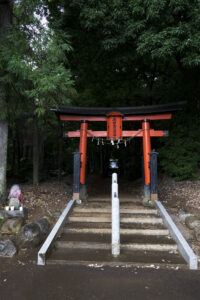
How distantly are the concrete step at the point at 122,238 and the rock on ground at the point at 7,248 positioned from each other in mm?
1044

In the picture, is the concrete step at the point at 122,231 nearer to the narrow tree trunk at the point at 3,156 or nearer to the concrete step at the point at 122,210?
the concrete step at the point at 122,210

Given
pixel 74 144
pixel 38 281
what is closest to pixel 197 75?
pixel 74 144

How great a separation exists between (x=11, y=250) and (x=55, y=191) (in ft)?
14.0

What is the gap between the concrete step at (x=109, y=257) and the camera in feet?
13.4

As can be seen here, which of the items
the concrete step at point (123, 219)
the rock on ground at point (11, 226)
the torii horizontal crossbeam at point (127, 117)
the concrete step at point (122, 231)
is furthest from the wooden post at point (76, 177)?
the rock on ground at point (11, 226)

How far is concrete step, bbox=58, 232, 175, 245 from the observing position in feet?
16.0

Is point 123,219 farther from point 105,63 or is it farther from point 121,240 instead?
point 105,63

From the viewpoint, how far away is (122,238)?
5.04m

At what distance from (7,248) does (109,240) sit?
231 cm

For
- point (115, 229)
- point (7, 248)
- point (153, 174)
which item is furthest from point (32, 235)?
point (153, 174)

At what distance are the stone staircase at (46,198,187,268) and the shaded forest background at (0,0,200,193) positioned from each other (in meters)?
3.34

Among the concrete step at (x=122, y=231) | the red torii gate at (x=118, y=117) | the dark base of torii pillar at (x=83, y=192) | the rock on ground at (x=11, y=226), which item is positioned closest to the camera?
the rock on ground at (x=11, y=226)

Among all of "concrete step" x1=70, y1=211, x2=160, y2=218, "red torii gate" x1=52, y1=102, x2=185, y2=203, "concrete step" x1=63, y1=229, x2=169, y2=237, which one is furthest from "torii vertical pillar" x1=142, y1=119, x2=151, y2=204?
"concrete step" x1=63, y1=229, x2=169, y2=237

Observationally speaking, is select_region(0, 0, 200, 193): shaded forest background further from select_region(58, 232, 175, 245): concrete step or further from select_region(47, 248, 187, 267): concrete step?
select_region(47, 248, 187, 267): concrete step
